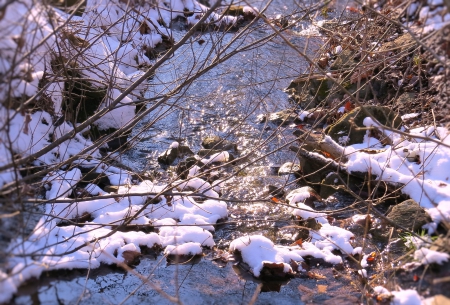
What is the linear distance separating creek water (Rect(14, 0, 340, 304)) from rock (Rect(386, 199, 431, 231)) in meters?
1.16

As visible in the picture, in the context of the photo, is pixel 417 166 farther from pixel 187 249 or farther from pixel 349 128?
pixel 187 249

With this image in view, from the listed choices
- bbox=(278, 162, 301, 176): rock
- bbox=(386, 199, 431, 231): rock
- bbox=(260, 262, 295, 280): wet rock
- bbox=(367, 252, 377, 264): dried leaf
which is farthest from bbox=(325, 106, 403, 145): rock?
bbox=(260, 262, 295, 280): wet rock

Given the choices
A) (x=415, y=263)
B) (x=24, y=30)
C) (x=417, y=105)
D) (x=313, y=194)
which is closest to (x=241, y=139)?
(x=313, y=194)

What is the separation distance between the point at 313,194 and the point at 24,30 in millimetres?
3983

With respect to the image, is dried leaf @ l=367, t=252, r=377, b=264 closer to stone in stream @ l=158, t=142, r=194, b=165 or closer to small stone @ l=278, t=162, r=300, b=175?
small stone @ l=278, t=162, r=300, b=175

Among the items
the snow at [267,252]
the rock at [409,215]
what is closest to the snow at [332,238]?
the snow at [267,252]

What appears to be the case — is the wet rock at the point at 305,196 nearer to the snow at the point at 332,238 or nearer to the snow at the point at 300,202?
the snow at the point at 300,202

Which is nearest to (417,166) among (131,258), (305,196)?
(305,196)

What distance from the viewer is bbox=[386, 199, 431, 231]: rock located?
4988 mm

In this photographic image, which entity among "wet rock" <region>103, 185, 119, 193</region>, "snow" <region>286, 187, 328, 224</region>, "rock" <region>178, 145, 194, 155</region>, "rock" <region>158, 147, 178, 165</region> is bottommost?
"snow" <region>286, 187, 328, 224</region>

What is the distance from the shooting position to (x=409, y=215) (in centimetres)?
511

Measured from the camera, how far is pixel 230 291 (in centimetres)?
463

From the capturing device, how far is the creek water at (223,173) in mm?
4418

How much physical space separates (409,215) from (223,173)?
8.23ft
